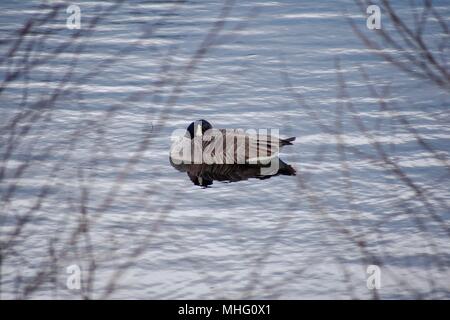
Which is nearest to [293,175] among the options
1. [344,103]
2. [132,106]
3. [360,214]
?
[360,214]

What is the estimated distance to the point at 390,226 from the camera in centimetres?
414

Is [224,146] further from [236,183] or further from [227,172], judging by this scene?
[236,183]

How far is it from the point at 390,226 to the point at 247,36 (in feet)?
10.7

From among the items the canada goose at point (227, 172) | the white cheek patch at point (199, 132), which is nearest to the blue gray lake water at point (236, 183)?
the canada goose at point (227, 172)

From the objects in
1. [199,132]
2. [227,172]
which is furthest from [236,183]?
[199,132]

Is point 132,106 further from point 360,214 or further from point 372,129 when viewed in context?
point 360,214

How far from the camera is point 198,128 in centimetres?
535

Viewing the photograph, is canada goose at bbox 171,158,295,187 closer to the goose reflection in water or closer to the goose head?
the goose reflection in water

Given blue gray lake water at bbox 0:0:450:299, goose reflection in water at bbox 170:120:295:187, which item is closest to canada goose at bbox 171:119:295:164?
goose reflection in water at bbox 170:120:295:187

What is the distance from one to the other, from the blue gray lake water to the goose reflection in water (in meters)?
0.08

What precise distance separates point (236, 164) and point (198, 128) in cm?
41

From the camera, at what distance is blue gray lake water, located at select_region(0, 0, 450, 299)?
3.62 metres

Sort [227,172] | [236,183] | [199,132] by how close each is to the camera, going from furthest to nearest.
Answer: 1. [199,132]
2. [227,172]
3. [236,183]

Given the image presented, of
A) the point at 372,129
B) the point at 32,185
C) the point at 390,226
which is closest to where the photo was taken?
the point at 390,226
